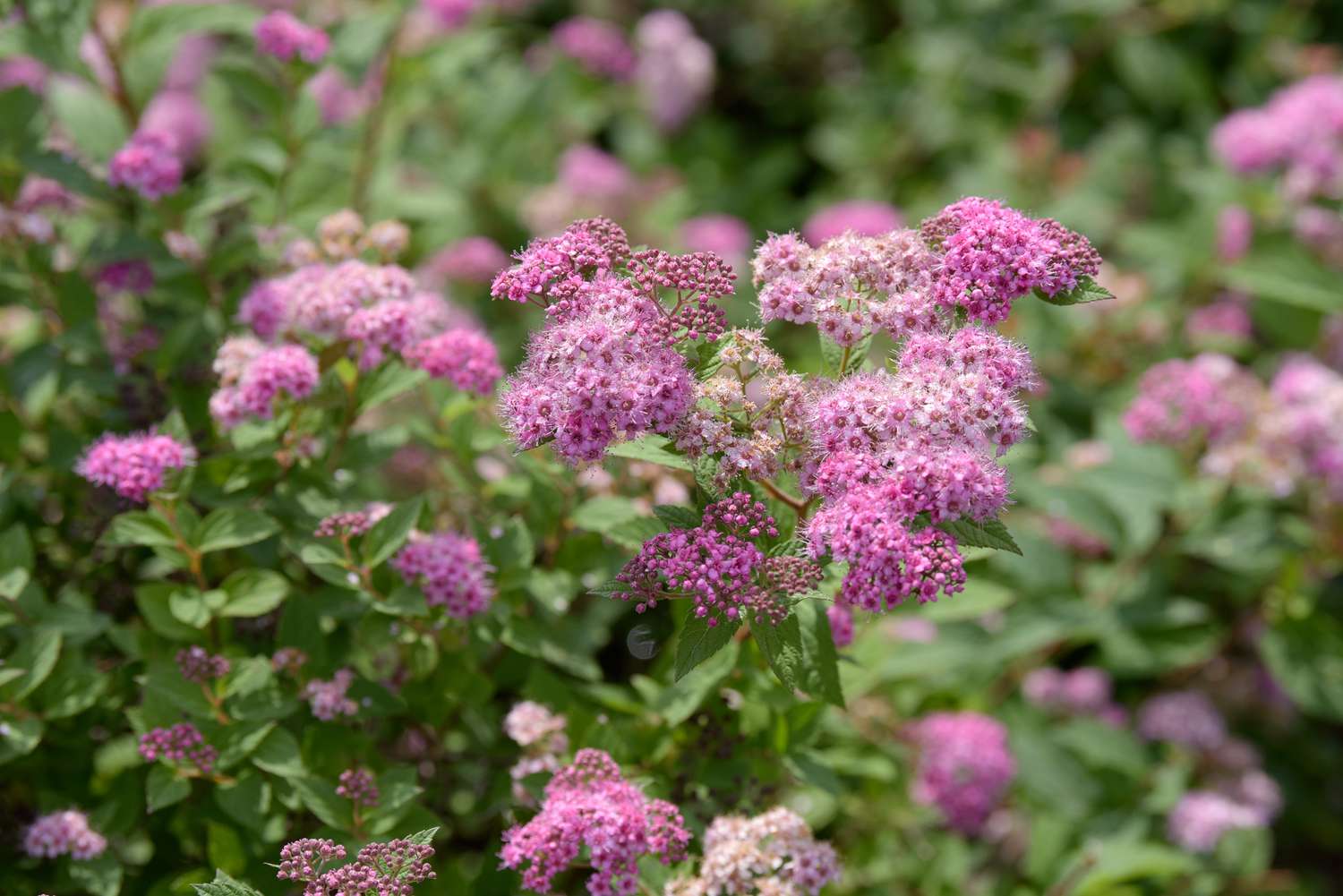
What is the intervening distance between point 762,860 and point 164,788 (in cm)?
108

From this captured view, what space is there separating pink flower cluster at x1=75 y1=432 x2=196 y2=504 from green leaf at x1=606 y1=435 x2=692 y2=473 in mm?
890

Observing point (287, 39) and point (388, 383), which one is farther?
point (287, 39)

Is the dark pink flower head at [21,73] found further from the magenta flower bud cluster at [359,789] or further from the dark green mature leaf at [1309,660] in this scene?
the dark green mature leaf at [1309,660]

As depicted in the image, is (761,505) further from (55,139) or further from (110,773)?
(55,139)

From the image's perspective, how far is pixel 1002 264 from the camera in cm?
188

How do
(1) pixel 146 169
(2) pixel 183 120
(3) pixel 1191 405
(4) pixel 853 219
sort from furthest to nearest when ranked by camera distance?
(2) pixel 183 120 < (4) pixel 853 219 < (3) pixel 1191 405 < (1) pixel 146 169

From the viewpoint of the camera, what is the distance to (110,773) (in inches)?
102

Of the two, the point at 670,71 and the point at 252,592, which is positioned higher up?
the point at 670,71

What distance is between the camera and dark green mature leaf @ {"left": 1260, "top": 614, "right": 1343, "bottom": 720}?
3.30 metres

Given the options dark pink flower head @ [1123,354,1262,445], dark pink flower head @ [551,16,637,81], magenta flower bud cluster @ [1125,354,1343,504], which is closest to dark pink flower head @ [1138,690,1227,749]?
magenta flower bud cluster @ [1125,354,1343,504]

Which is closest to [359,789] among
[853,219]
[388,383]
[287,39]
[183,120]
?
[388,383]

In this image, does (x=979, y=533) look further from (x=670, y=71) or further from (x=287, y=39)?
(x=670, y=71)

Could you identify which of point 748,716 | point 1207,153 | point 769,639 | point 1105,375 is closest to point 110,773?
point 748,716

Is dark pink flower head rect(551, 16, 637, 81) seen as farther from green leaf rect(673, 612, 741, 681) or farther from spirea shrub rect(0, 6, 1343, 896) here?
green leaf rect(673, 612, 741, 681)
